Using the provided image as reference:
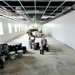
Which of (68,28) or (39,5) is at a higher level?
(39,5)

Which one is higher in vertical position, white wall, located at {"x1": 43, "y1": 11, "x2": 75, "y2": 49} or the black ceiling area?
the black ceiling area

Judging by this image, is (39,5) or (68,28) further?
(68,28)

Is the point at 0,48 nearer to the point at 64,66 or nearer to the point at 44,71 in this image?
the point at 44,71

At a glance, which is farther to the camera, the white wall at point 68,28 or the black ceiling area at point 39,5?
the white wall at point 68,28

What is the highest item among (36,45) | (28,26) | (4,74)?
(28,26)

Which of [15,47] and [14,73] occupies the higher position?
[15,47]

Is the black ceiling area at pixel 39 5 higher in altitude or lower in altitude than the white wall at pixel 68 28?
higher

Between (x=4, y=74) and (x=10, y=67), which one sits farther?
(x=10, y=67)

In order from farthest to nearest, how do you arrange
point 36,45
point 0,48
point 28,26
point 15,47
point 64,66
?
point 28,26, point 36,45, point 15,47, point 0,48, point 64,66

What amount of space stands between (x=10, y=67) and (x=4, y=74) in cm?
48

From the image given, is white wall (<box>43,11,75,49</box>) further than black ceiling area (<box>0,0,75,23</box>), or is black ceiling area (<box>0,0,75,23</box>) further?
white wall (<box>43,11,75,49</box>)

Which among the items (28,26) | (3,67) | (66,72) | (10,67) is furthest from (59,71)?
(28,26)

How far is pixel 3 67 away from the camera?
10.7 feet

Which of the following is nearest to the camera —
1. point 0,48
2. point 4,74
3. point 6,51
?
point 4,74
